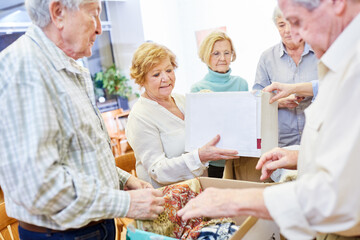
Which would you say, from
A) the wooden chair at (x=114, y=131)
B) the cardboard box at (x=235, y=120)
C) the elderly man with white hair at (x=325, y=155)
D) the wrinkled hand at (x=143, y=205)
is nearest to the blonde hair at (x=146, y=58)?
the cardboard box at (x=235, y=120)

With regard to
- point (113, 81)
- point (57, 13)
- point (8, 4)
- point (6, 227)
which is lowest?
point (6, 227)

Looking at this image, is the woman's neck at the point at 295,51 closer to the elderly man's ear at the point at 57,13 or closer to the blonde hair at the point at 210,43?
the blonde hair at the point at 210,43

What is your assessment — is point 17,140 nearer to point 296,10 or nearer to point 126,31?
point 296,10

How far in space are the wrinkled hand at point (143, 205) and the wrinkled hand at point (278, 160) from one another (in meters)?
0.43

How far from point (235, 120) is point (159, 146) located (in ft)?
1.44

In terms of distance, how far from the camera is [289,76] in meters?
2.01

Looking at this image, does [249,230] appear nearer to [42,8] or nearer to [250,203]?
[250,203]

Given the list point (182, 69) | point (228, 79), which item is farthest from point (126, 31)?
point (228, 79)

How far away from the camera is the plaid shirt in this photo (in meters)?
0.80

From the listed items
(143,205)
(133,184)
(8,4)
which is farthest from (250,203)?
(8,4)

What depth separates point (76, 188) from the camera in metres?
0.87

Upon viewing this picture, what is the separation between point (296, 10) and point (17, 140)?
0.76 metres

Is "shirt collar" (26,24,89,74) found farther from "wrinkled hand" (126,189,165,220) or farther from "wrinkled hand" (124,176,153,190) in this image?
"wrinkled hand" (124,176,153,190)

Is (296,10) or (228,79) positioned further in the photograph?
(228,79)
